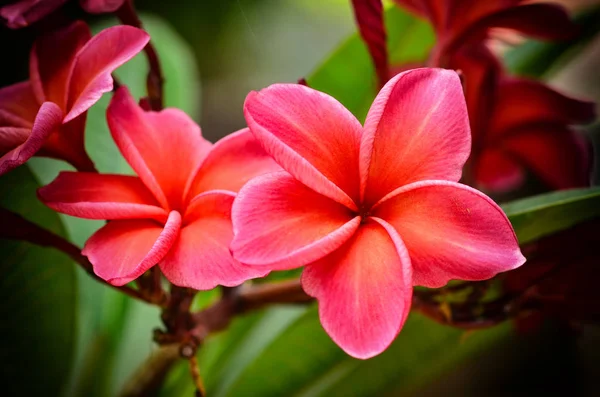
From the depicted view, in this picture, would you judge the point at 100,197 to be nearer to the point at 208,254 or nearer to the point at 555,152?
the point at 208,254

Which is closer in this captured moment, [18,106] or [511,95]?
[18,106]

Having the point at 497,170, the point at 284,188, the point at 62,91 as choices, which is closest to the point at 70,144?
the point at 62,91

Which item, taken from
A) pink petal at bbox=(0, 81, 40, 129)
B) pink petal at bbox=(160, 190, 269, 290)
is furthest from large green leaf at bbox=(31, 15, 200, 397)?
pink petal at bbox=(160, 190, 269, 290)

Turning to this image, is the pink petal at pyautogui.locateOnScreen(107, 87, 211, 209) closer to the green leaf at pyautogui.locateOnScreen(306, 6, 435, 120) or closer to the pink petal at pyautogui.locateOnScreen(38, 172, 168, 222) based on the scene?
the pink petal at pyautogui.locateOnScreen(38, 172, 168, 222)

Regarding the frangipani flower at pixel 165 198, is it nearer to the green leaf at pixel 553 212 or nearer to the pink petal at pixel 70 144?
the pink petal at pixel 70 144

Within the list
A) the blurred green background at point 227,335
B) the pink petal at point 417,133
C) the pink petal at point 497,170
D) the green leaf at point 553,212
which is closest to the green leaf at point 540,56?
the blurred green background at point 227,335
